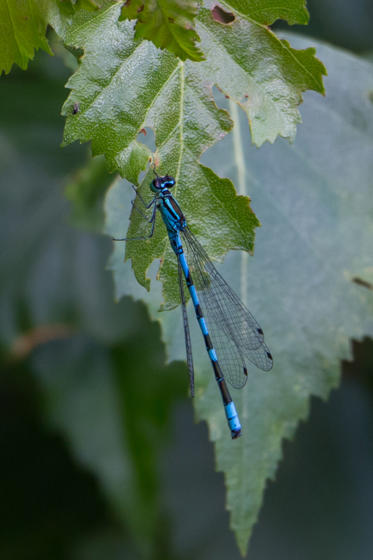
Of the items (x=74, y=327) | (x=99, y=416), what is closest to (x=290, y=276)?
(x=99, y=416)

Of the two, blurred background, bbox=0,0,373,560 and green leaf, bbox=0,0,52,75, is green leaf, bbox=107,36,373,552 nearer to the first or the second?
green leaf, bbox=0,0,52,75

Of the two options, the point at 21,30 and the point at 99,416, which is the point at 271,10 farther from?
the point at 99,416

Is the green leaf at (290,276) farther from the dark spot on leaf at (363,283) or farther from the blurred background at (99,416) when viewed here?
the blurred background at (99,416)

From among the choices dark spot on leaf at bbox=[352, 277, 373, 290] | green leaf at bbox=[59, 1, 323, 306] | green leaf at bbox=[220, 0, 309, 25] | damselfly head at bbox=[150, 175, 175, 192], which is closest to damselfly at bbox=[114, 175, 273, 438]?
damselfly head at bbox=[150, 175, 175, 192]

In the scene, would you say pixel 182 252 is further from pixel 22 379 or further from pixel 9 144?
pixel 9 144

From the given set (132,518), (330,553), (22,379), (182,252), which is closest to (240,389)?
(182,252)

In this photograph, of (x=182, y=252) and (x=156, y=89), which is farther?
(x=182, y=252)
